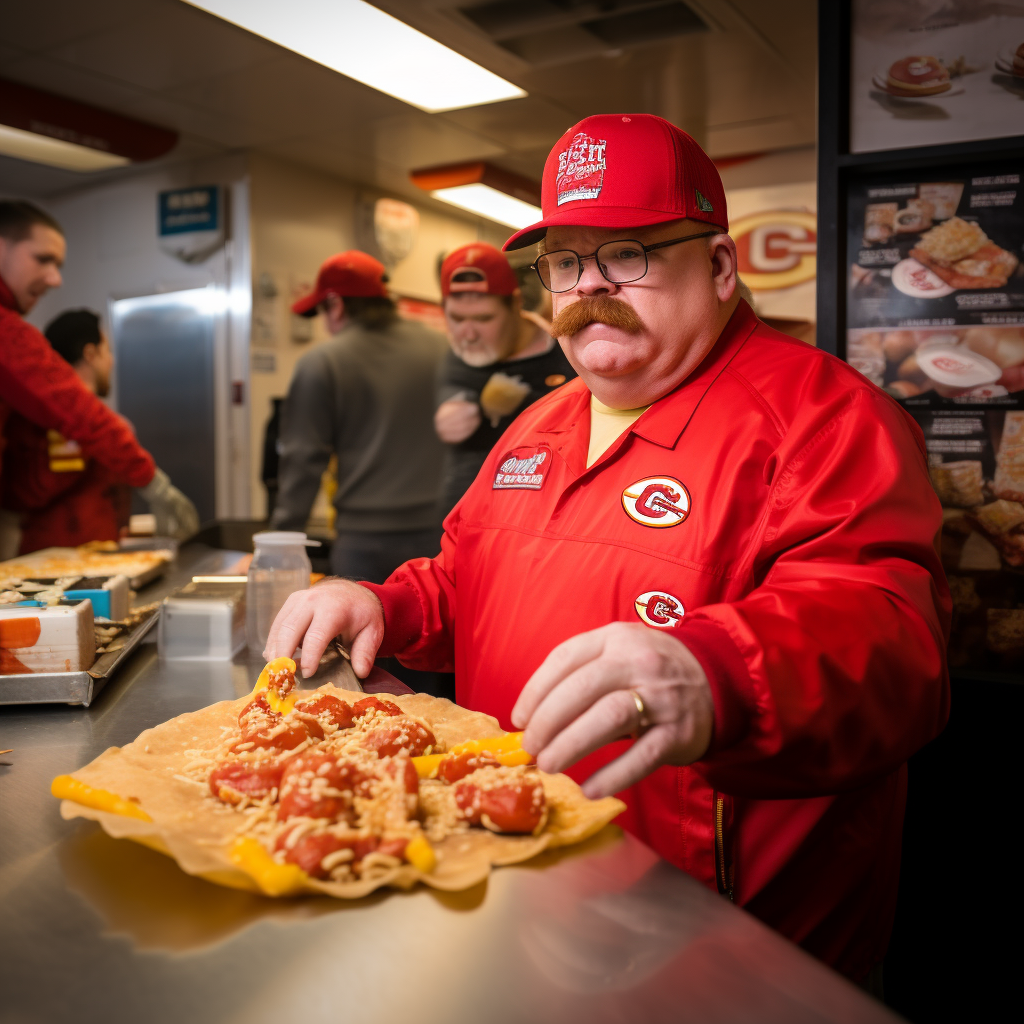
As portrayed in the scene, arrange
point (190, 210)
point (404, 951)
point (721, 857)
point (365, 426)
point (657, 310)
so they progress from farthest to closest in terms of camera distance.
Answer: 1. point (190, 210)
2. point (365, 426)
3. point (657, 310)
4. point (721, 857)
5. point (404, 951)

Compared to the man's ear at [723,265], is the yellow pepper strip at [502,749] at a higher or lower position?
lower

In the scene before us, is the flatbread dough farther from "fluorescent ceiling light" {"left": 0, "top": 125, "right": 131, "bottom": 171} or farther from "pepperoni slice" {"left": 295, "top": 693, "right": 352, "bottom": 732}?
"fluorescent ceiling light" {"left": 0, "top": 125, "right": 131, "bottom": 171}

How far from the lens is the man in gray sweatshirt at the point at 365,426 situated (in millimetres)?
3805

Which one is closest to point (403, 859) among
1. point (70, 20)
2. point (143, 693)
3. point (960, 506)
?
point (143, 693)

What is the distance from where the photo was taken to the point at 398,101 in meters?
5.26

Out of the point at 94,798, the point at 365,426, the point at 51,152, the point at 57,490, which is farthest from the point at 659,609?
the point at 51,152

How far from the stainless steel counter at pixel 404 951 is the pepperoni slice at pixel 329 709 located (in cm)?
34

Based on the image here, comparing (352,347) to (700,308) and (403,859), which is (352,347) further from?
(403,859)

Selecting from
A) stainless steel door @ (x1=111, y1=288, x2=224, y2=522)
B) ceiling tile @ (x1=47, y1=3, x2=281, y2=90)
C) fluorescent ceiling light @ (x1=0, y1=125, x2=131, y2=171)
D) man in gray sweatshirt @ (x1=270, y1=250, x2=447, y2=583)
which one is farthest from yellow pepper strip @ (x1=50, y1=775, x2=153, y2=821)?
stainless steel door @ (x1=111, y1=288, x2=224, y2=522)

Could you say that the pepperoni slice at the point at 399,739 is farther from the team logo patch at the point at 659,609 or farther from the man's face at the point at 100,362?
the man's face at the point at 100,362

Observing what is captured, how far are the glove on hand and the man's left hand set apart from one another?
3.50 meters

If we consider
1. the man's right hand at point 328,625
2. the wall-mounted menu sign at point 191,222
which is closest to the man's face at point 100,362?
the wall-mounted menu sign at point 191,222

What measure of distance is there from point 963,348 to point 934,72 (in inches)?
23.6

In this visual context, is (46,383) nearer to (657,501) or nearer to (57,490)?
(57,490)
